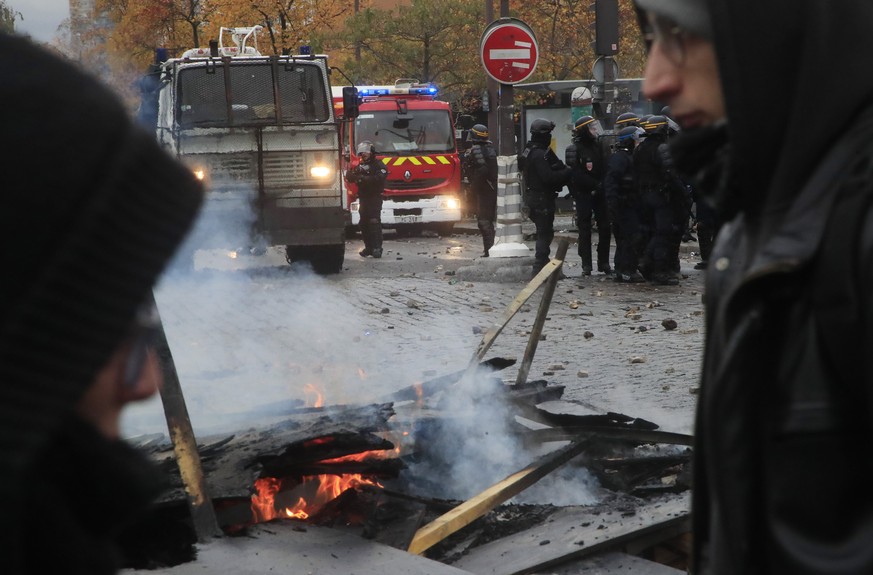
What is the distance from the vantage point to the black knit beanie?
91 cm

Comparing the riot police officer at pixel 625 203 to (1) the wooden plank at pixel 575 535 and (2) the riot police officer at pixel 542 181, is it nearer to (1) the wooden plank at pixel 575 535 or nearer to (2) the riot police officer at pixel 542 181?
(2) the riot police officer at pixel 542 181

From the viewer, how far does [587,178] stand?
14.8 metres

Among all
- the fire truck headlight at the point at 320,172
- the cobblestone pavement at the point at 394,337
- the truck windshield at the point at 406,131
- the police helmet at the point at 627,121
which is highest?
the police helmet at the point at 627,121

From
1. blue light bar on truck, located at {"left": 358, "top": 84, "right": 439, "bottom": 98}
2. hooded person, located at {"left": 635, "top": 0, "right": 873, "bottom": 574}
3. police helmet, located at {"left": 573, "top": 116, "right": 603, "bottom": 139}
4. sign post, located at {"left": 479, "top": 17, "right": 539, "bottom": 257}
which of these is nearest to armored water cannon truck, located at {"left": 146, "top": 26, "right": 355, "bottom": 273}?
sign post, located at {"left": 479, "top": 17, "right": 539, "bottom": 257}

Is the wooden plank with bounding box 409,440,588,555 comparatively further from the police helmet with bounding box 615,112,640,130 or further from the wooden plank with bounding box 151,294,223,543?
the police helmet with bounding box 615,112,640,130

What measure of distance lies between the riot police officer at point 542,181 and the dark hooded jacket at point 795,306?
42.5ft

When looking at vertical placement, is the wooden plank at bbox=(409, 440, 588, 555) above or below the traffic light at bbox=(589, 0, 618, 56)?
below

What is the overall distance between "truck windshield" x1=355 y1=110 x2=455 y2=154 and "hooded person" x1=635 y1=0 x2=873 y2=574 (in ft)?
70.9

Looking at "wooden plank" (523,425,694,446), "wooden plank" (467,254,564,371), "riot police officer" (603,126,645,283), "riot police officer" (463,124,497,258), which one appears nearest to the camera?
"wooden plank" (523,425,694,446)

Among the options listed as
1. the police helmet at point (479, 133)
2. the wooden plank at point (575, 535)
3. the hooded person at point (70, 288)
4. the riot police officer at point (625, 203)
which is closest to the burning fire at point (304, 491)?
the wooden plank at point (575, 535)

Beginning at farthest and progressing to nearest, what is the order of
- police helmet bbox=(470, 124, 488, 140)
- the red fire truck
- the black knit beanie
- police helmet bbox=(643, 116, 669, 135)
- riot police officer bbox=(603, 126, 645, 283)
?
1. the red fire truck
2. police helmet bbox=(470, 124, 488, 140)
3. riot police officer bbox=(603, 126, 645, 283)
4. police helmet bbox=(643, 116, 669, 135)
5. the black knit beanie

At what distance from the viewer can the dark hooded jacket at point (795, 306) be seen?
1.50 metres

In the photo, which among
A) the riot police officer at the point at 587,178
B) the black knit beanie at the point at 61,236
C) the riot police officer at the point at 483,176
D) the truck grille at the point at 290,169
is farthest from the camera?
the riot police officer at the point at 483,176

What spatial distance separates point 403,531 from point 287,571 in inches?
25.5
